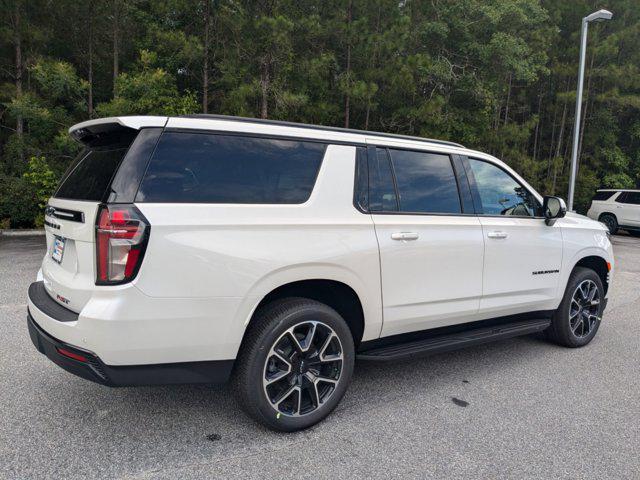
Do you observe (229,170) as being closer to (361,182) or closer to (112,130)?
(112,130)

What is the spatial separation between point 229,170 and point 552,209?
121 inches

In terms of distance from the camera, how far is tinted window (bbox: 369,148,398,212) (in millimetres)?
3281

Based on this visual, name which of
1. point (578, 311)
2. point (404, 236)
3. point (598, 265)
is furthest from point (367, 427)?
point (598, 265)

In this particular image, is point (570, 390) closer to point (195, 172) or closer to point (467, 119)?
point (195, 172)

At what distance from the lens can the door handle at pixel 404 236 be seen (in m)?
3.24

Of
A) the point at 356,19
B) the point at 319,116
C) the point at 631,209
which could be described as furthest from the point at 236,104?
the point at 631,209

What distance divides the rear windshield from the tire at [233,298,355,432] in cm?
117

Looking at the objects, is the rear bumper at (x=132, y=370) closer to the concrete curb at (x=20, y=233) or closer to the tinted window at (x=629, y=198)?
the concrete curb at (x=20, y=233)

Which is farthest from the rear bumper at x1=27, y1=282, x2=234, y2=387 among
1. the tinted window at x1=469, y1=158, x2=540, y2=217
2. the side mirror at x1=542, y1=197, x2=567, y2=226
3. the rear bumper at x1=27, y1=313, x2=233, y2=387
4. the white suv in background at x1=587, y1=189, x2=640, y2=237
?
the white suv in background at x1=587, y1=189, x2=640, y2=237

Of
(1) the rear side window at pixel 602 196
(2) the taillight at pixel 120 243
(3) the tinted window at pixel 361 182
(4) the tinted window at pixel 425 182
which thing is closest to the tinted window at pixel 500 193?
(4) the tinted window at pixel 425 182

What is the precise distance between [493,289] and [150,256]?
277 centimetres

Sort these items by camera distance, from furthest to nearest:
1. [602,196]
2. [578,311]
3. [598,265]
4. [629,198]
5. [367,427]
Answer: [602,196], [629,198], [598,265], [578,311], [367,427]

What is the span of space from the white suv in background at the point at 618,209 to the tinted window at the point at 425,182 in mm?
16363

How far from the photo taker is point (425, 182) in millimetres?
3627
